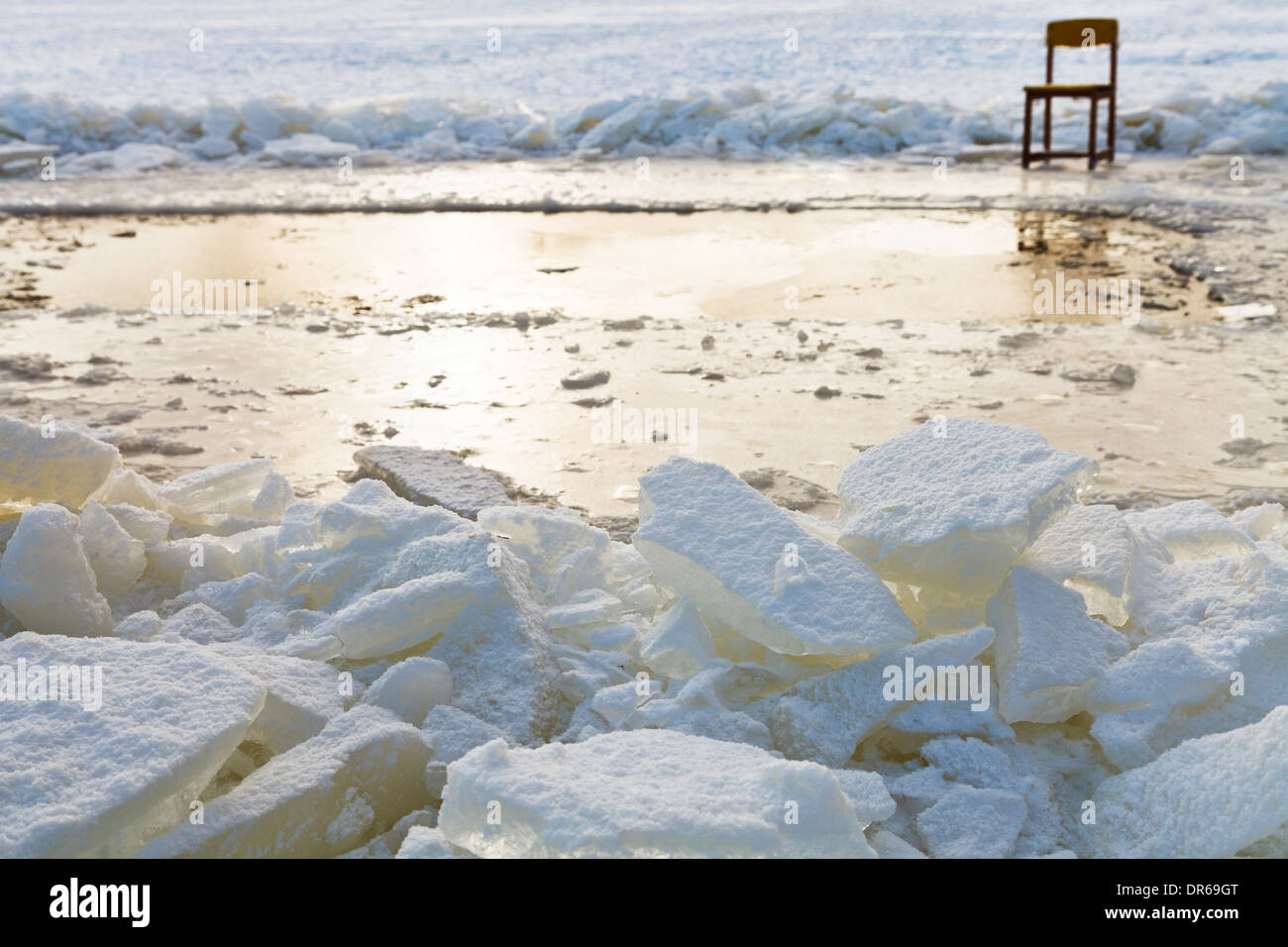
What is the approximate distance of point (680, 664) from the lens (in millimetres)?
1957

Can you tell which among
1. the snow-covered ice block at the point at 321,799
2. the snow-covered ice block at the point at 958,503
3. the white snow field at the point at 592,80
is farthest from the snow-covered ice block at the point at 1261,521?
the white snow field at the point at 592,80

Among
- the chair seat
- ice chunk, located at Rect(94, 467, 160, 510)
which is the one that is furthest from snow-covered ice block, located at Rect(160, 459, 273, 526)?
the chair seat

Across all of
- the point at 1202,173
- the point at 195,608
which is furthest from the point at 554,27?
the point at 195,608

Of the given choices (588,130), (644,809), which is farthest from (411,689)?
(588,130)

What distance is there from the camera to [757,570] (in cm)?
193

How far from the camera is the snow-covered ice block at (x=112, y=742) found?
1446mm

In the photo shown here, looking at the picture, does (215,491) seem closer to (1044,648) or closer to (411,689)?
(411,689)

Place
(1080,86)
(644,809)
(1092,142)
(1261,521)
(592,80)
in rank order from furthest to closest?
1. (592,80)
2. (1092,142)
3. (1080,86)
4. (1261,521)
5. (644,809)

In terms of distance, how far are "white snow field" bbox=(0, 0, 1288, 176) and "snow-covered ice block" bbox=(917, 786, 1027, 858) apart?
310 inches

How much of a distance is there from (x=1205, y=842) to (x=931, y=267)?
4.15 m

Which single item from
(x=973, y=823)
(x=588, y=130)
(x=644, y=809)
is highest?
(x=588, y=130)

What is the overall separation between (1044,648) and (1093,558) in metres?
0.33

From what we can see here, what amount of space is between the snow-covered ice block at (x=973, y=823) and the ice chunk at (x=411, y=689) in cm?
77

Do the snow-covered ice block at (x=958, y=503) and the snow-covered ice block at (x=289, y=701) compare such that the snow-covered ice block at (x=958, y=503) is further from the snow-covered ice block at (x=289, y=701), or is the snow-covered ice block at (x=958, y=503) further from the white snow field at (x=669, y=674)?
the snow-covered ice block at (x=289, y=701)
